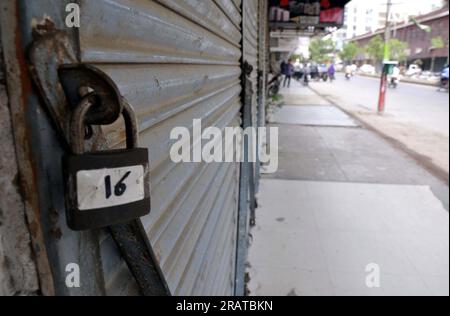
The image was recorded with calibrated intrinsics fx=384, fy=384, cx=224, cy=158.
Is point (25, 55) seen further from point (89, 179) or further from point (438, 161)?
point (438, 161)

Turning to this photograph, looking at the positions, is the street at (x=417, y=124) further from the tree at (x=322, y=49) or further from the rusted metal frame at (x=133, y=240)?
the tree at (x=322, y=49)

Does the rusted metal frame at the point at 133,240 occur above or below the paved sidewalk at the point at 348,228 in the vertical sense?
above

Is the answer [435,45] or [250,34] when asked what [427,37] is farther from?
[250,34]

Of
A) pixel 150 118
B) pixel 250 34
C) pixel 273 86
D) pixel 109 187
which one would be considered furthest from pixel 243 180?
pixel 273 86

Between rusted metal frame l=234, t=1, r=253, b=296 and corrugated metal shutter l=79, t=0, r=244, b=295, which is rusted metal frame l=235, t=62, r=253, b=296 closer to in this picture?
rusted metal frame l=234, t=1, r=253, b=296

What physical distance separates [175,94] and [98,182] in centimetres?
67

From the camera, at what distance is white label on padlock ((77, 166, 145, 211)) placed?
571mm

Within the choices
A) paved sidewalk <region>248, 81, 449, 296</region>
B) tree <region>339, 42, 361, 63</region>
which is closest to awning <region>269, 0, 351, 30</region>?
paved sidewalk <region>248, 81, 449, 296</region>

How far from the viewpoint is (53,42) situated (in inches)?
22.7

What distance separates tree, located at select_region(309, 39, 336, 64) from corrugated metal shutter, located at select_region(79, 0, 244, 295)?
7425cm

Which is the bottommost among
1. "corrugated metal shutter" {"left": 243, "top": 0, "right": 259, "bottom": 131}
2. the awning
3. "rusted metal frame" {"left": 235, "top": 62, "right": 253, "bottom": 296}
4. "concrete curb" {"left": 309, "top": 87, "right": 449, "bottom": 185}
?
"concrete curb" {"left": 309, "top": 87, "right": 449, "bottom": 185}

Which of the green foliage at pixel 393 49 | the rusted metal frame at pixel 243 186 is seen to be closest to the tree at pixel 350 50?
the green foliage at pixel 393 49

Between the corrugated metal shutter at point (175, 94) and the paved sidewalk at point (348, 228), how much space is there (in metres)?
1.79

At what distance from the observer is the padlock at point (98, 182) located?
22.4 inches
